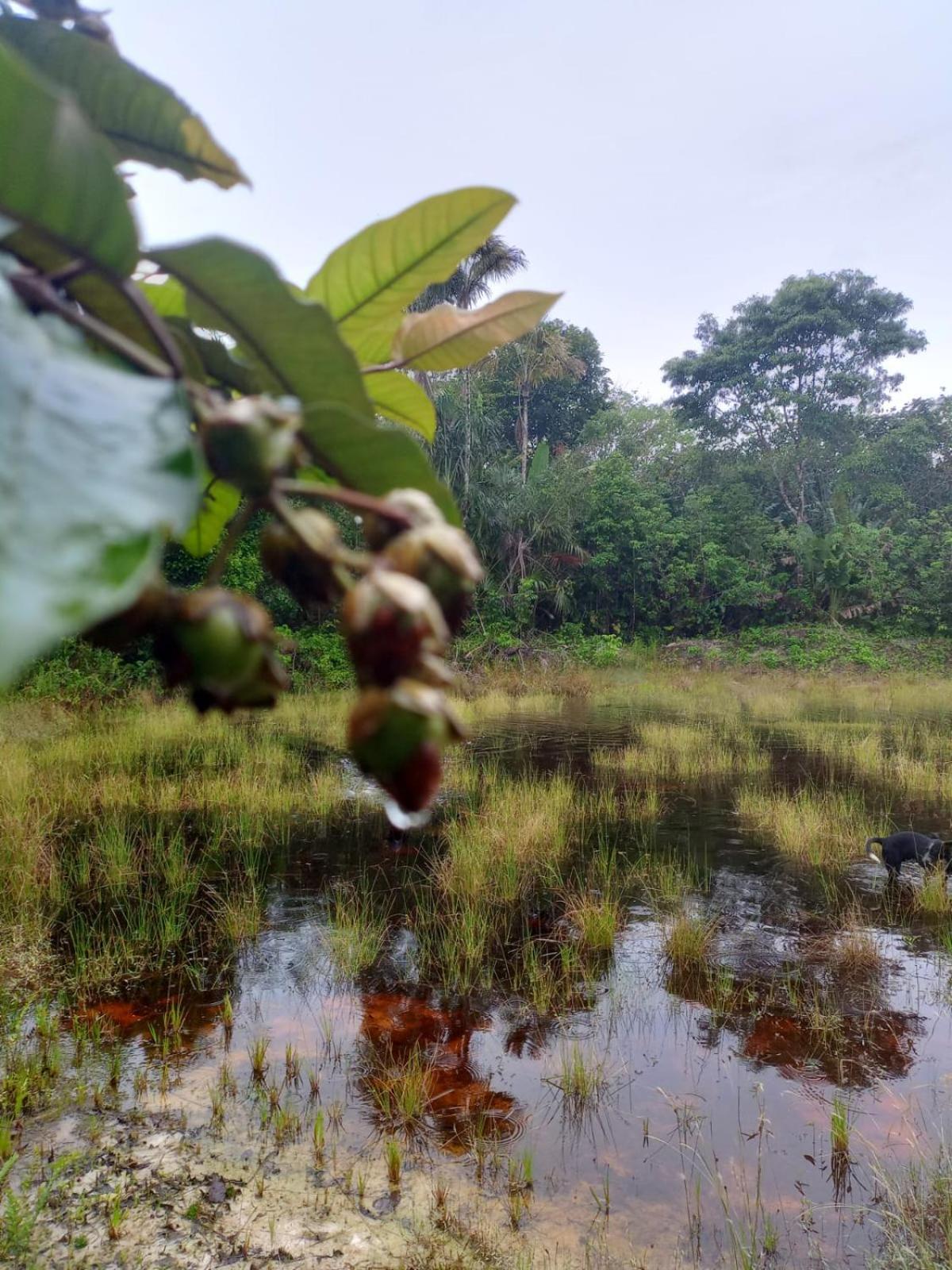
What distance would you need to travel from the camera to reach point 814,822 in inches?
194

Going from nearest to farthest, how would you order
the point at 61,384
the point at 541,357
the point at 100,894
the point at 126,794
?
1. the point at 61,384
2. the point at 100,894
3. the point at 126,794
4. the point at 541,357

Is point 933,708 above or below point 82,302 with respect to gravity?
below

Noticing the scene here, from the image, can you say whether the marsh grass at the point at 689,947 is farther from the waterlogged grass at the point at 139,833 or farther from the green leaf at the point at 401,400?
the green leaf at the point at 401,400

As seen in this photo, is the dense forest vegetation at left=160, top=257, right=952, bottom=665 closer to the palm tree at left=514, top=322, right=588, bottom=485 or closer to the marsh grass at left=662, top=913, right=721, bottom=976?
the palm tree at left=514, top=322, right=588, bottom=485

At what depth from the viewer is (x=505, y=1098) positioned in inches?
111

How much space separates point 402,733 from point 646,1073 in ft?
10.6

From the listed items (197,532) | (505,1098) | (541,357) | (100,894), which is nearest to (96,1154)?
(505,1098)

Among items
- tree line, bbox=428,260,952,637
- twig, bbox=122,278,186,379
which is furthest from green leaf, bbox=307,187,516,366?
tree line, bbox=428,260,952,637

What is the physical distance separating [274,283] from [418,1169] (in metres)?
2.89

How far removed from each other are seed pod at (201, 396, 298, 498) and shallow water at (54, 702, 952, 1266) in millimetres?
2661

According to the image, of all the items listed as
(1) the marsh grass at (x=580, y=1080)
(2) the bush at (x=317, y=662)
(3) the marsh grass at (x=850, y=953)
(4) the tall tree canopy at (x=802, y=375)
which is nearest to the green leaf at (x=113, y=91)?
(1) the marsh grass at (x=580, y=1080)

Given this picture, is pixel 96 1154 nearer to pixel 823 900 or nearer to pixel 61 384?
pixel 61 384

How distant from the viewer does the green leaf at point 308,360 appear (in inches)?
7.4

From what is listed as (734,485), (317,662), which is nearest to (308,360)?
(317,662)
